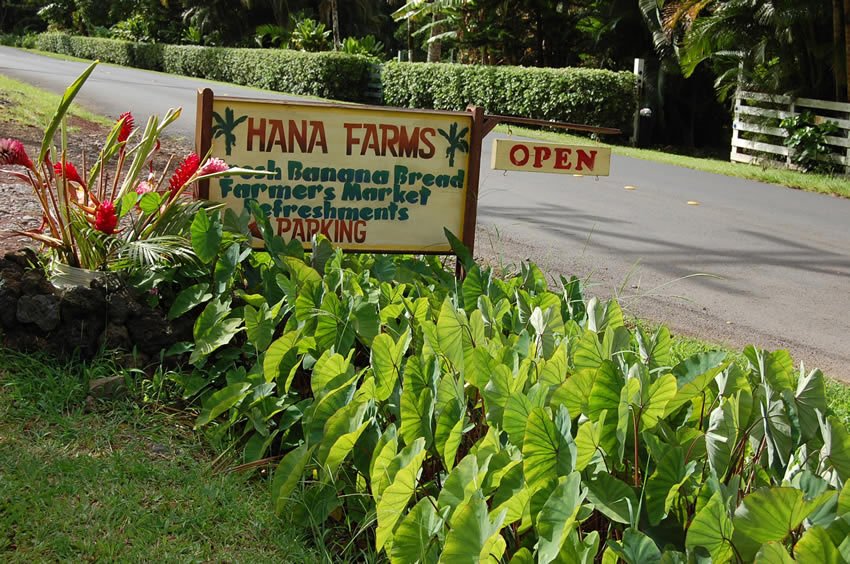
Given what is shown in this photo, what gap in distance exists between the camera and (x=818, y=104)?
1636cm

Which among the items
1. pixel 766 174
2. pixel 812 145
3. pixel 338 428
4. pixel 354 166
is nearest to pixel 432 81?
pixel 812 145

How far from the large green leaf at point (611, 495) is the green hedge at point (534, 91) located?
1729cm

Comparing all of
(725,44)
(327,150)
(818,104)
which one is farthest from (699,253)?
(725,44)

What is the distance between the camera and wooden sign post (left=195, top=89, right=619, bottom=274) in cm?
461

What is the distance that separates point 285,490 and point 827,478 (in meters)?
1.49

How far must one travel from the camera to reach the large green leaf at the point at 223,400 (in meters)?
3.41

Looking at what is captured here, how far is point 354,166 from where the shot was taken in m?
4.78

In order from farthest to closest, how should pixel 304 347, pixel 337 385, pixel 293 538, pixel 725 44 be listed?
pixel 725 44 → pixel 304 347 → pixel 337 385 → pixel 293 538

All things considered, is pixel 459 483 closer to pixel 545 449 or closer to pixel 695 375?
pixel 545 449

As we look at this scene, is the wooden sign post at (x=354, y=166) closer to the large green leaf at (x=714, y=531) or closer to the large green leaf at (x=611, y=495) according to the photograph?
the large green leaf at (x=611, y=495)

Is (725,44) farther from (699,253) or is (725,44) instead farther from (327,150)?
(327,150)

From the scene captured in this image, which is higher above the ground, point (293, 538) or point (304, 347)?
point (304, 347)

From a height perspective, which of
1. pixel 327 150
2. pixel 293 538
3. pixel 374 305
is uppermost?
pixel 327 150

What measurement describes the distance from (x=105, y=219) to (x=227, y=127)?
79 centimetres
